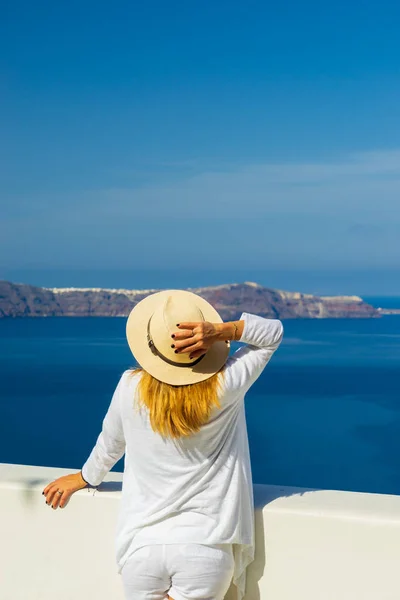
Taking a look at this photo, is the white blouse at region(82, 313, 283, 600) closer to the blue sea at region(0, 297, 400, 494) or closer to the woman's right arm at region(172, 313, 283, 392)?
the woman's right arm at region(172, 313, 283, 392)

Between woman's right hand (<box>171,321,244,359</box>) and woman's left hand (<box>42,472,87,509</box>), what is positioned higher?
woman's right hand (<box>171,321,244,359</box>)

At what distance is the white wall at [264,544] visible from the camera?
5.21 feet

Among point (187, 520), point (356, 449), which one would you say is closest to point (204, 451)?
point (187, 520)

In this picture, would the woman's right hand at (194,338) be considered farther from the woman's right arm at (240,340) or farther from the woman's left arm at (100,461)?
the woman's left arm at (100,461)

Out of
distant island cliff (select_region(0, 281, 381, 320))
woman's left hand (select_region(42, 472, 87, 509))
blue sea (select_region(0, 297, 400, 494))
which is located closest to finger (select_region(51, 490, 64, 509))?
woman's left hand (select_region(42, 472, 87, 509))

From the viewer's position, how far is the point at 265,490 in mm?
1729

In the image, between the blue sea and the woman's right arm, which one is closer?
the woman's right arm

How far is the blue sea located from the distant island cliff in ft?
3.83

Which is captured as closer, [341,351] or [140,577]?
[140,577]

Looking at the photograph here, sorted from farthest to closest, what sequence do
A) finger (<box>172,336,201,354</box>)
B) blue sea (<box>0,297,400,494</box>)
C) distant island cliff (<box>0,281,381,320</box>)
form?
distant island cliff (<box>0,281,381,320</box>)
blue sea (<box>0,297,400,494</box>)
finger (<box>172,336,201,354</box>)

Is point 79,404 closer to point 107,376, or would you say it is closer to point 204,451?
point 107,376

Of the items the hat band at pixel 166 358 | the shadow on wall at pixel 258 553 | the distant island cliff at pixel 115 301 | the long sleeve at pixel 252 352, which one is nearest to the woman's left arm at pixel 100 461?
the hat band at pixel 166 358

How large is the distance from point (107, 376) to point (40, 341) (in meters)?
7.07

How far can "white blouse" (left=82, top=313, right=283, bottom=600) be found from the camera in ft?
4.75
